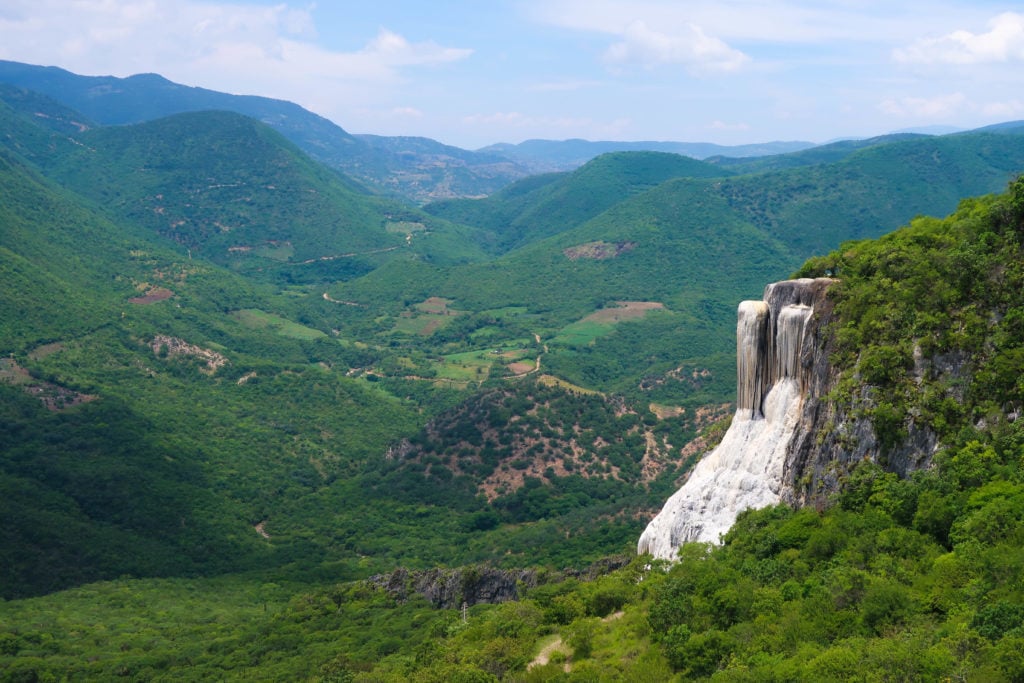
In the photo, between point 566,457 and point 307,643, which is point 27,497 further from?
point 566,457

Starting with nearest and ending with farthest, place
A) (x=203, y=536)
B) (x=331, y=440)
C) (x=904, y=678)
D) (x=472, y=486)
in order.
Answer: (x=904, y=678) → (x=203, y=536) → (x=472, y=486) → (x=331, y=440)

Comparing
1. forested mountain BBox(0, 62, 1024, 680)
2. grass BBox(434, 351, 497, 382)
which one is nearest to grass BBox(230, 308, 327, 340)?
forested mountain BBox(0, 62, 1024, 680)

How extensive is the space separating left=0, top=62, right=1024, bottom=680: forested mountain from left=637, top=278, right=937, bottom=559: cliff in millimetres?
1014

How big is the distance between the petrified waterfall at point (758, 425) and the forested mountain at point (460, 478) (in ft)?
5.76

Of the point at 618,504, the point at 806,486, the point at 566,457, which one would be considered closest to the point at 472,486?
the point at 566,457

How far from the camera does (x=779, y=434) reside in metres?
37.2

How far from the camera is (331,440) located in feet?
387

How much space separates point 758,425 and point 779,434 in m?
1.52

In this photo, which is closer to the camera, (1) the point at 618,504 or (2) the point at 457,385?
(1) the point at 618,504

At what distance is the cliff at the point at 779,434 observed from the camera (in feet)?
112

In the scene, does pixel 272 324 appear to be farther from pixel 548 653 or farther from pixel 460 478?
pixel 548 653

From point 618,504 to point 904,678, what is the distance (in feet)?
184

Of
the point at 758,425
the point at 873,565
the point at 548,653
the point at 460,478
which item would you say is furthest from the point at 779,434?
the point at 460,478

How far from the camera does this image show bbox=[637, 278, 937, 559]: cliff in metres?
34.2
